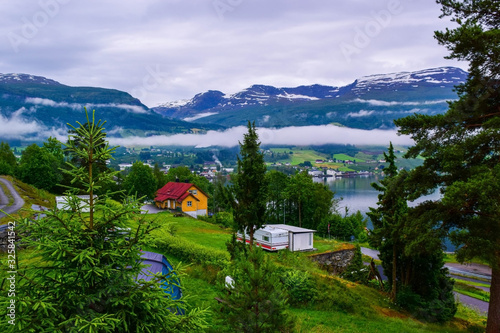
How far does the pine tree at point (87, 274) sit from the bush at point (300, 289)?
33.7 feet

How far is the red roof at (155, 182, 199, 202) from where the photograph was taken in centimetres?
5441

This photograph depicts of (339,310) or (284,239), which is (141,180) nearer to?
(284,239)

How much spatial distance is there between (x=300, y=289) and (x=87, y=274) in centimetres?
1182

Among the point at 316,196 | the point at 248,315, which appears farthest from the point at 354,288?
the point at 316,196

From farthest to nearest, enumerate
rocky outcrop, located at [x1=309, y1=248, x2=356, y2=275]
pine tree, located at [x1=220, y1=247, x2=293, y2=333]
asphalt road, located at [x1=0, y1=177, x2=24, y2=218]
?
rocky outcrop, located at [x1=309, y1=248, x2=356, y2=275] < asphalt road, located at [x1=0, y1=177, x2=24, y2=218] < pine tree, located at [x1=220, y1=247, x2=293, y2=333]

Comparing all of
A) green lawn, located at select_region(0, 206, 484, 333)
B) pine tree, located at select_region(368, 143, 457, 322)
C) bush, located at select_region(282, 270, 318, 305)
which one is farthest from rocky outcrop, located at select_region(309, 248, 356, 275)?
bush, located at select_region(282, 270, 318, 305)

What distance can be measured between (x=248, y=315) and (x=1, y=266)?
367 centimetres

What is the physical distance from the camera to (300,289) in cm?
1447

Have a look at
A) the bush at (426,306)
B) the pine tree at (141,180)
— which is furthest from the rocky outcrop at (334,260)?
the pine tree at (141,180)

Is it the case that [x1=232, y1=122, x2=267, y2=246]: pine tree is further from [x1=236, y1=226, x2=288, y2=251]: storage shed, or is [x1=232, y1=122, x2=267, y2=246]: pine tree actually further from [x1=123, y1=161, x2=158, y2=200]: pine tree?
[x1=123, y1=161, x2=158, y2=200]: pine tree

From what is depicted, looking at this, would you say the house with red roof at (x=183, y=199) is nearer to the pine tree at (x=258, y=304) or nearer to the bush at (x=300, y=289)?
the bush at (x=300, y=289)

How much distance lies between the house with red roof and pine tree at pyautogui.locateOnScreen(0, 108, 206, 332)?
49911 millimetres

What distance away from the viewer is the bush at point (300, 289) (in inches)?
563

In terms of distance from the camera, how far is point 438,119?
12758 mm
